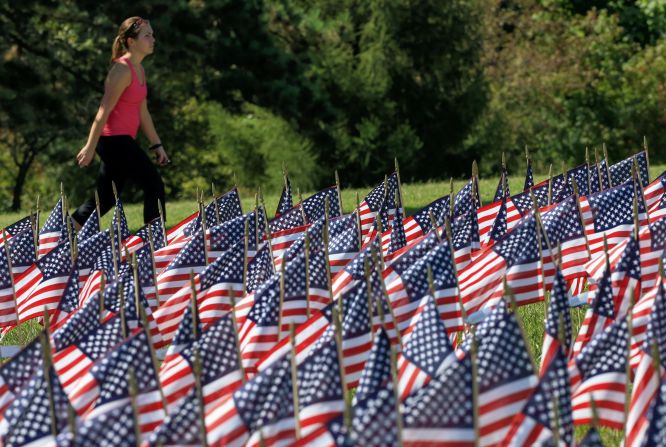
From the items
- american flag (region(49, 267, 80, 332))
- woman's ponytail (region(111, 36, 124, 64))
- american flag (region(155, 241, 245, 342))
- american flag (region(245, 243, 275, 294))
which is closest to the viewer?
american flag (region(49, 267, 80, 332))

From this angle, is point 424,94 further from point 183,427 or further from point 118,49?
point 183,427

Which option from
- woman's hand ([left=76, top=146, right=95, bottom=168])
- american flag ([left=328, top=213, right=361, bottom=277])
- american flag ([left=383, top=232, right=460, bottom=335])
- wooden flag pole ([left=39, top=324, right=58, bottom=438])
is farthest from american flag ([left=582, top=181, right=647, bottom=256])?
wooden flag pole ([left=39, top=324, right=58, bottom=438])

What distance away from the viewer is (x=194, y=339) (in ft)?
20.2

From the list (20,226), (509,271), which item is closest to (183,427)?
(509,271)

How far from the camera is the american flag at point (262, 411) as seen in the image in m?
5.21

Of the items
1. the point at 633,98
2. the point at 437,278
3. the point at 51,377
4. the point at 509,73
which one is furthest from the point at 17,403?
the point at 509,73

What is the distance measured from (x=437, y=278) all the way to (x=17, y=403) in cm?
268

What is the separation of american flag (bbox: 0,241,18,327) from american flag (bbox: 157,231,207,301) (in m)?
0.99

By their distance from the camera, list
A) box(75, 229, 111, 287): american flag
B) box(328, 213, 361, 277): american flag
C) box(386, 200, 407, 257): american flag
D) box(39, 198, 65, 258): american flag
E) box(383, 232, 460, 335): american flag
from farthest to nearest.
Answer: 1. box(39, 198, 65, 258): american flag
2. box(75, 229, 111, 287): american flag
3. box(386, 200, 407, 257): american flag
4. box(328, 213, 361, 277): american flag
5. box(383, 232, 460, 335): american flag

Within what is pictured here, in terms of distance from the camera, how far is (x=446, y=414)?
475 cm

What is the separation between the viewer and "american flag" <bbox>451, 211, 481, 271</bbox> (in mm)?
8992

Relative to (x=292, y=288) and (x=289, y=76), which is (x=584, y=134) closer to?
(x=289, y=76)

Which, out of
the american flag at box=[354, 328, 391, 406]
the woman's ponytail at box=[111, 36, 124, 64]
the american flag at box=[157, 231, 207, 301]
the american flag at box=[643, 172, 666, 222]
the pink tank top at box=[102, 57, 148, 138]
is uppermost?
the woman's ponytail at box=[111, 36, 124, 64]

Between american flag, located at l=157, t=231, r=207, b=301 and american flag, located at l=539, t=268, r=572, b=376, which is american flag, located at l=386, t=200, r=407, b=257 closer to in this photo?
american flag, located at l=157, t=231, r=207, b=301
